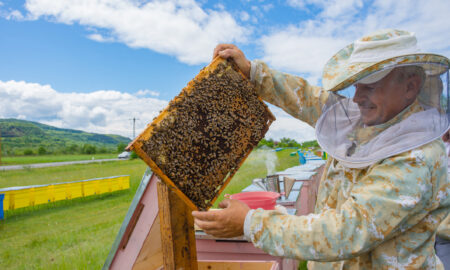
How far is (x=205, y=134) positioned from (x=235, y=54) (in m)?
0.68

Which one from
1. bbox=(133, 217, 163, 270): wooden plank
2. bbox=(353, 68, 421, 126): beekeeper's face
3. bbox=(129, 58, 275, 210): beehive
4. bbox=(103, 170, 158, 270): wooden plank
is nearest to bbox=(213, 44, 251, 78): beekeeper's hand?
bbox=(129, 58, 275, 210): beehive

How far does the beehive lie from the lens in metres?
1.69

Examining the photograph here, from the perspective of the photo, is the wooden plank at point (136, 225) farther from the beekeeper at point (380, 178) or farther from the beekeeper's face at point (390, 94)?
the beekeeper's face at point (390, 94)

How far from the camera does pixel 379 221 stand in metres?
1.36

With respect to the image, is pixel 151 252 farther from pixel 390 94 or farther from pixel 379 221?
pixel 390 94

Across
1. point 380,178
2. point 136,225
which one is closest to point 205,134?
point 136,225

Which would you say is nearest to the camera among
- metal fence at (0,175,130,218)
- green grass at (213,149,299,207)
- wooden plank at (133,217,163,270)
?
wooden plank at (133,217,163,270)

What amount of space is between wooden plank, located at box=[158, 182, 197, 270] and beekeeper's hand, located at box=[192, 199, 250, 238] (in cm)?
26

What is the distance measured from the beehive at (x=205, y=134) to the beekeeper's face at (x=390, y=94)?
2.69 feet

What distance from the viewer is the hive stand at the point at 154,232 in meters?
1.88

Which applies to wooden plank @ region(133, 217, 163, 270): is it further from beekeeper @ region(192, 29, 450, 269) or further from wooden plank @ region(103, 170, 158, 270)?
beekeeper @ region(192, 29, 450, 269)

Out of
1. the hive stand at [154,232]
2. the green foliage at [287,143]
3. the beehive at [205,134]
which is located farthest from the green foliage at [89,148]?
the beehive at [205,134]

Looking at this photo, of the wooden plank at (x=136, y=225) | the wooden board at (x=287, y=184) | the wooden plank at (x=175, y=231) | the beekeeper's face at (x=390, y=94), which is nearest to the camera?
the beekeeper's face at (x=390, y=94)

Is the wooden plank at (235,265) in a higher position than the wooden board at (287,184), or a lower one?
lower
